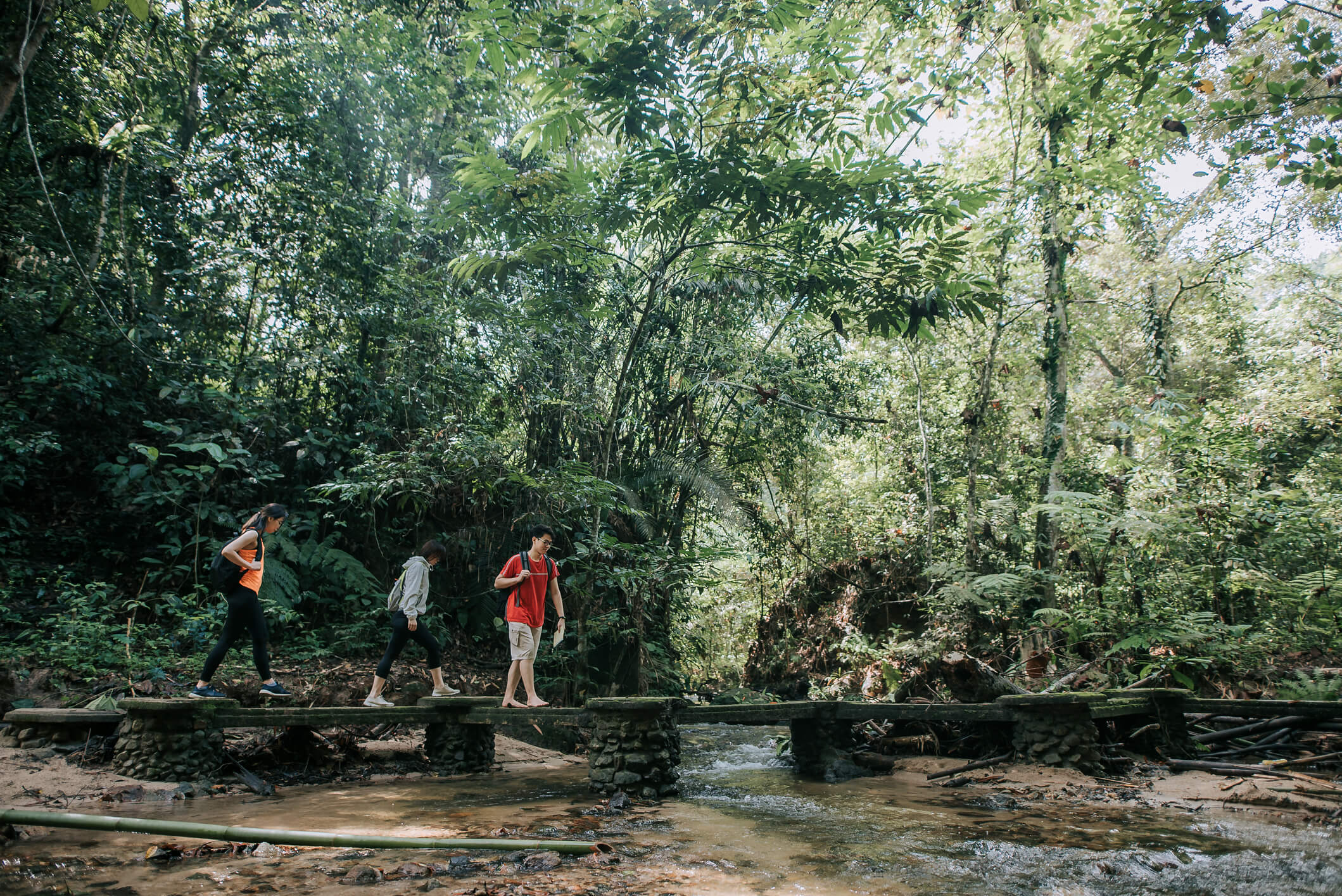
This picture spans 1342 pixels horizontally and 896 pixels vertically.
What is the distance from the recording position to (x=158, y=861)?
3.54 m

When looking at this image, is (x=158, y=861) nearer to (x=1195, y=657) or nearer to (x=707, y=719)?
(x=707, y=719)

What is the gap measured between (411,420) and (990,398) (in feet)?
33.8

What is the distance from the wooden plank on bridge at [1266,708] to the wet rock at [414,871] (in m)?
7.63

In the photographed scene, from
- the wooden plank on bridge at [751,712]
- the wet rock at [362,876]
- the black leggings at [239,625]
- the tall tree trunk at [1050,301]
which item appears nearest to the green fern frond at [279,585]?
the black leggings at [239,625]

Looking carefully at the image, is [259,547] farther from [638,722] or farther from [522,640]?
[638,722]

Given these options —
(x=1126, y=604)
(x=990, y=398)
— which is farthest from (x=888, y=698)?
(x=990, y=398)

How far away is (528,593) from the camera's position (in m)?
7.07

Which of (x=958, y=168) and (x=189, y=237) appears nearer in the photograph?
(x=189, y=237)

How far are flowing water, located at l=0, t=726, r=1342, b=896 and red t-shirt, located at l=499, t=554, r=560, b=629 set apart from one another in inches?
60.7

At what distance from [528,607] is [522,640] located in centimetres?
32

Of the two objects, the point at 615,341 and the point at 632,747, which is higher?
the point at 615,341

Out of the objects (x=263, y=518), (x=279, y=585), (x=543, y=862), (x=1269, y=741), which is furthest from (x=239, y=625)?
(x=1269, y=741)

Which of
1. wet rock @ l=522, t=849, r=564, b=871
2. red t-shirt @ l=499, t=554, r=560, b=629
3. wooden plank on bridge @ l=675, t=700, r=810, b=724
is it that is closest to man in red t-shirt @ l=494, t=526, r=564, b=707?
red t-shirt @ l=499, t=554, r=560, b=629

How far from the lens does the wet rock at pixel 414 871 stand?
3492 millimetres
